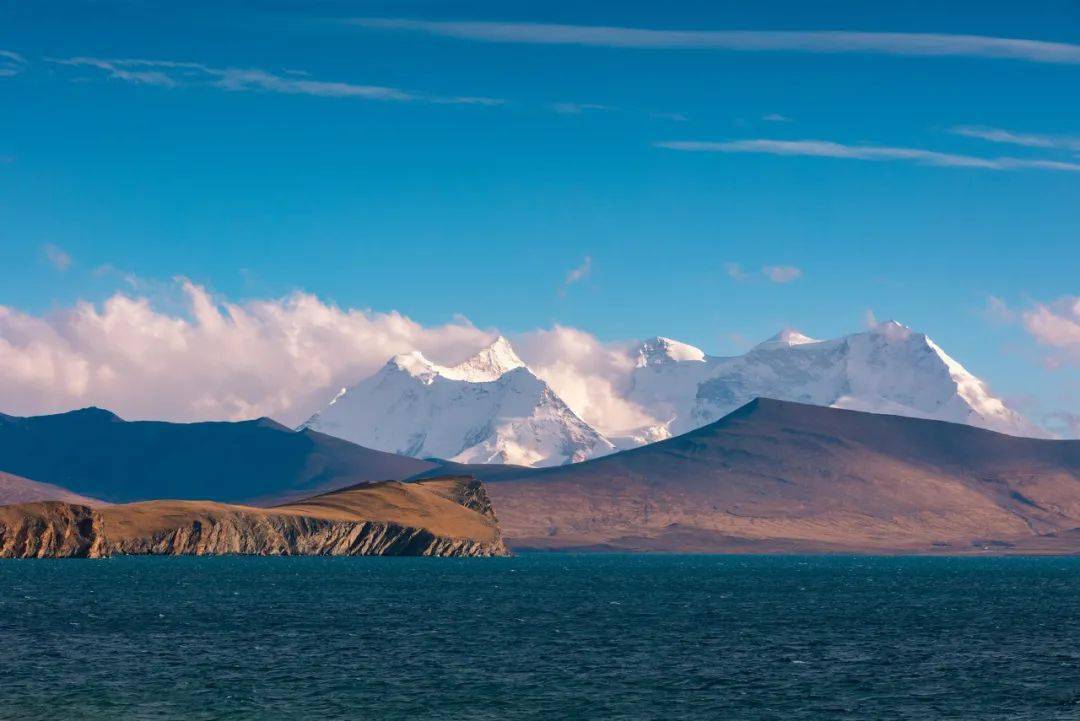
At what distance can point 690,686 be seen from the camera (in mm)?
105938

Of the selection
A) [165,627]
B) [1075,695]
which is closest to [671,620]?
[165,627]

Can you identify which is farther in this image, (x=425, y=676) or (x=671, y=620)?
(x=671, y=620)

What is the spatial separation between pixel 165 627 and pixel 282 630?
12.4 metres

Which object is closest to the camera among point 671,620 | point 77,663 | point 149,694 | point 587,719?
point 587,719

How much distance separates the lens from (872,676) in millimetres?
111938

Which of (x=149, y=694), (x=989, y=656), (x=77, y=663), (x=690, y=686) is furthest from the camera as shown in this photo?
(x=989, y=656)

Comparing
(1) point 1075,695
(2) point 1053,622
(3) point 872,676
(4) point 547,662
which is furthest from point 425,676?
(2) point 1053,622

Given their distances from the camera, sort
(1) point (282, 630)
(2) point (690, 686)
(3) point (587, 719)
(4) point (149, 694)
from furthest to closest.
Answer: (1) point (282, 630) → (2) point (690, 686) → (4) point (149, 694) → (3) point (587, 719)

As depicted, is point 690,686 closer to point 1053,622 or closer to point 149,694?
point 149,694

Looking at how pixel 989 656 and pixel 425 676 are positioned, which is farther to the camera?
pixel 989 656

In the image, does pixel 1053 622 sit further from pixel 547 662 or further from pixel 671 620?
pixel 547 662

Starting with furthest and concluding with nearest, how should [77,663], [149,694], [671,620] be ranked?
Result: [671,620], [77,663], [149,694]

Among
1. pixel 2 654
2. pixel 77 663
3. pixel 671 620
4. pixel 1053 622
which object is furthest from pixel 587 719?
pixel 1053 622

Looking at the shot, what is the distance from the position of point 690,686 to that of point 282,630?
55.8 metres
